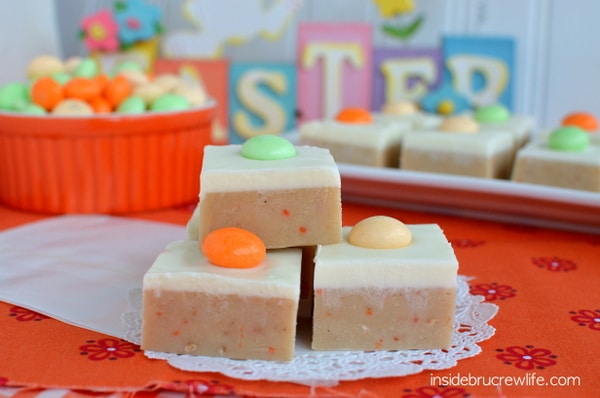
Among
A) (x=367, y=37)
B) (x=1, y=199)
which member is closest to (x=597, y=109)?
(x=367, y=37)

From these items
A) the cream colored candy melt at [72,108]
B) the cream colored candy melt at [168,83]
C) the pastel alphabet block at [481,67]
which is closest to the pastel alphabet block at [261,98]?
the pastel alphabet block at [481,67]

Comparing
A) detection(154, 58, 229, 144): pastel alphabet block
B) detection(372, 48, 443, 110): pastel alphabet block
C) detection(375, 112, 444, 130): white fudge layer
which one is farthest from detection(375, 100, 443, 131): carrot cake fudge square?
detection(154, 58, 229, 144): pastel alphabet block

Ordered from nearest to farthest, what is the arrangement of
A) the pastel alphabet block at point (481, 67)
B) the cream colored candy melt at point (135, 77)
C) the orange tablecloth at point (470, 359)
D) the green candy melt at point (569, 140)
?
the orange tablecloth at point (470, 359)
the green candy melt at point (569, 140)
the cream colored candy melt at point (135, 77)
the pastel alphabet block at point (481, 67)

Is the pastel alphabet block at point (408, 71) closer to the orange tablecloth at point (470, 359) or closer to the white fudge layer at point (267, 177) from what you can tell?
the orange tablecloth at point (470, 359)

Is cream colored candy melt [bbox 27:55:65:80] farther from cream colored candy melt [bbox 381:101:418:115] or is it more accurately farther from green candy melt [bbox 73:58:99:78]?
cream colored candy melt [bbox 381:101:418:115]

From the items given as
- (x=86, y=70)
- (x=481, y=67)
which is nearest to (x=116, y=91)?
(x=86, y=70)

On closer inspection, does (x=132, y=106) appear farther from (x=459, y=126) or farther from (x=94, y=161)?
(x=459, y=126)

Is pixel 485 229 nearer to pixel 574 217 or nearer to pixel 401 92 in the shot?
pixel 574 217
